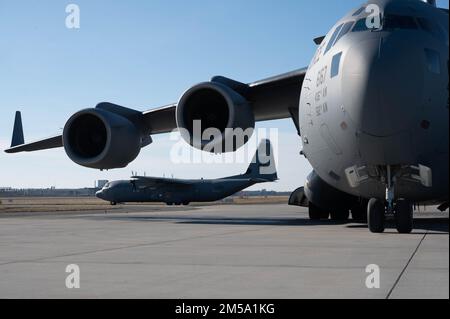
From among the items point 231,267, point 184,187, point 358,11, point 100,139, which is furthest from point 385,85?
point 184,187

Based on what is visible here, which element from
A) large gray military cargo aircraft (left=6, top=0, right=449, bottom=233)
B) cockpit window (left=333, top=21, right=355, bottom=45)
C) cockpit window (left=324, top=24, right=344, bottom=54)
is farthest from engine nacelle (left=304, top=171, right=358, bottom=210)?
cockpit window (left=333, top=21, right=355, bottom=45)

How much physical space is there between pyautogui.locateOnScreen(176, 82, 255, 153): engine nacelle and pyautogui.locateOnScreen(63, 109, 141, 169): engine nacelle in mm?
2332

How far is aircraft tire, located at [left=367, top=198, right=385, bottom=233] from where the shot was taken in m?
10.8

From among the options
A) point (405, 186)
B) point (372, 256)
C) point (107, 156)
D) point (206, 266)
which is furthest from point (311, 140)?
point (107, 156)

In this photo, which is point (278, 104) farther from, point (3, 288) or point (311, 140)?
point (3, 288)

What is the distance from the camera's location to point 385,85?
30.7ft

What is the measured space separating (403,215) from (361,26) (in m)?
3.53

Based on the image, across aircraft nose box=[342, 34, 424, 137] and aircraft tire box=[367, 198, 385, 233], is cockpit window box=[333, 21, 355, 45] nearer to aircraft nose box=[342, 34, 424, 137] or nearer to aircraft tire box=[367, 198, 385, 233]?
aircraft nose box=[342, 34, 424, 137]

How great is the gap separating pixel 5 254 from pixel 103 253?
1449 mm

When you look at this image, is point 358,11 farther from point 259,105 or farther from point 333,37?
point 259,105

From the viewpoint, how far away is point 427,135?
9.78 meters

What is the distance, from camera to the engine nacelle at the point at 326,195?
15461 mm

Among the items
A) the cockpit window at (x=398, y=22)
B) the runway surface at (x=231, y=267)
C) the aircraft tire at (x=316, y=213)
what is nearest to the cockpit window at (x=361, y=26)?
the cockpit window at (x=398, y=22)

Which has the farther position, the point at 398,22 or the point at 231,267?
the point at 398,22
